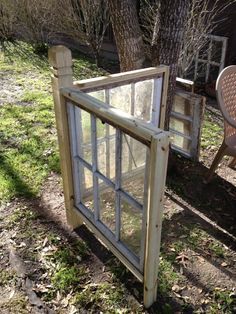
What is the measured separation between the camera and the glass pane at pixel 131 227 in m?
1.97

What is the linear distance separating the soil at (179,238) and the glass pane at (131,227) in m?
0.37

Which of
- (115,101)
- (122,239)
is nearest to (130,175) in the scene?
(122,239)

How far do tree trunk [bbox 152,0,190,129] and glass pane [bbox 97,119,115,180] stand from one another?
1.03m

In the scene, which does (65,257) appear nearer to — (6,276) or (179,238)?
(6,276)

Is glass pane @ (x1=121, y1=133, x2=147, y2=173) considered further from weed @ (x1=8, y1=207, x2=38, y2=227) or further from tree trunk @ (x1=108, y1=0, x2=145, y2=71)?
tree trunk @ (x1=108, y1=0, x2=145, y2=71)

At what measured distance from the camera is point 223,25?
20.0 ft

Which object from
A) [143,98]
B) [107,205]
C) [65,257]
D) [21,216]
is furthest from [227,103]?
[21,216]

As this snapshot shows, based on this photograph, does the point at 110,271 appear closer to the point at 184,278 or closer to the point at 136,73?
the point at 184,278

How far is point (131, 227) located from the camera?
6.77 feet

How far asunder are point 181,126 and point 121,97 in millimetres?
1356

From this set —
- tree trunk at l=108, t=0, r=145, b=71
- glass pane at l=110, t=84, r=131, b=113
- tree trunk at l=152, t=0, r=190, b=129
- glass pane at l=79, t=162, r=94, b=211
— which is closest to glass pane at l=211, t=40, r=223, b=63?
tree trunk at l=108, t=0, r=145, b=71

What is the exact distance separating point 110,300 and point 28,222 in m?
1.03

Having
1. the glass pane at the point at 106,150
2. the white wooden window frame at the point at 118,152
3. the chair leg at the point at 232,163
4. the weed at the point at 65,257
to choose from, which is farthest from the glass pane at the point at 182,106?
the weed at the point at 65,257

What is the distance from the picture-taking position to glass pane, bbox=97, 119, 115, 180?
7.18 feet
